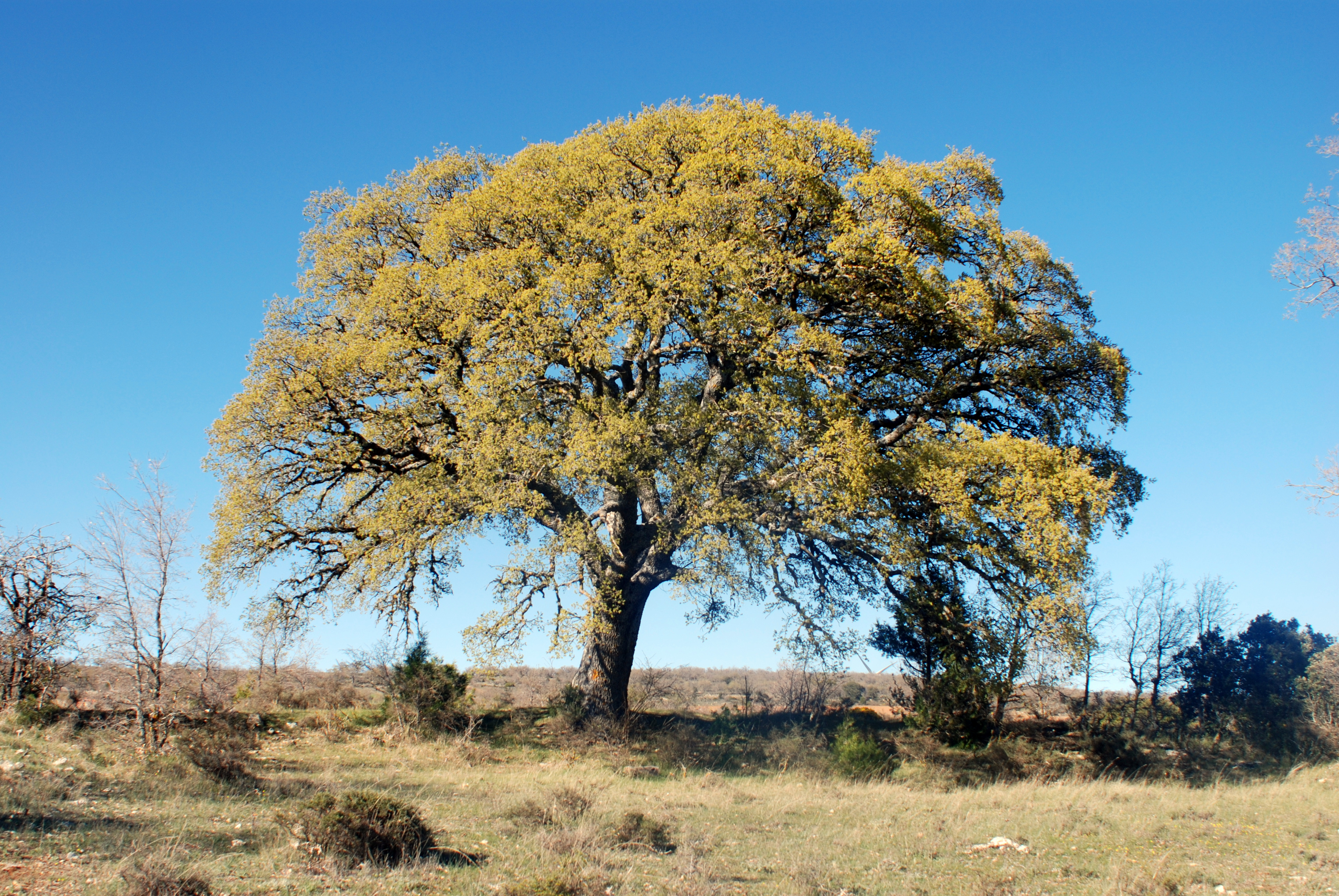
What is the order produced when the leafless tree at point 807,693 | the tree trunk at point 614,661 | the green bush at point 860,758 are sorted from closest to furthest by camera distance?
1. the green bush at point 860,758
2. the tree trunk at point 614,661
3. the leafless tree at point 807,693

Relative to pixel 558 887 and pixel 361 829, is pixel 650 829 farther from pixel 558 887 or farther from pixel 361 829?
pixel 361 829

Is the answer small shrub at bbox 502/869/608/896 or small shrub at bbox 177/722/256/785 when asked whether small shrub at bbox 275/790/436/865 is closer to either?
small shrub at bbox 502/869/608/896

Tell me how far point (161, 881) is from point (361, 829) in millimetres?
2190

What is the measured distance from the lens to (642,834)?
10172 millimetres

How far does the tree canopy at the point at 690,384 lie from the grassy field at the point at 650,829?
10.8 feet

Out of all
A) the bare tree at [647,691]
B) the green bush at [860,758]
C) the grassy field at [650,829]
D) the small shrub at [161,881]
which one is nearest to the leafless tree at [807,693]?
the bare tree at [647,691]

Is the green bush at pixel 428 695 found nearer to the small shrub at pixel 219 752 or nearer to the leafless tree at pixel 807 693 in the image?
the small shrub at pixel 219 752

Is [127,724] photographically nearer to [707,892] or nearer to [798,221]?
[707,892]

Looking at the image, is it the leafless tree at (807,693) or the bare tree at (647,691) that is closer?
the bare tree at (647,691)

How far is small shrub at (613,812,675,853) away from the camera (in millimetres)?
9930

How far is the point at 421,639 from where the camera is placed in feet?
68.2

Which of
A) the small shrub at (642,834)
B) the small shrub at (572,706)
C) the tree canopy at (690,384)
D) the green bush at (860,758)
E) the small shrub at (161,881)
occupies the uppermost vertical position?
the tree canopy at (690,384)

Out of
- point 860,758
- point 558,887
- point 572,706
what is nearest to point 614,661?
point 572,706

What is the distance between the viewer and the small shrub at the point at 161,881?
649 centimetres
